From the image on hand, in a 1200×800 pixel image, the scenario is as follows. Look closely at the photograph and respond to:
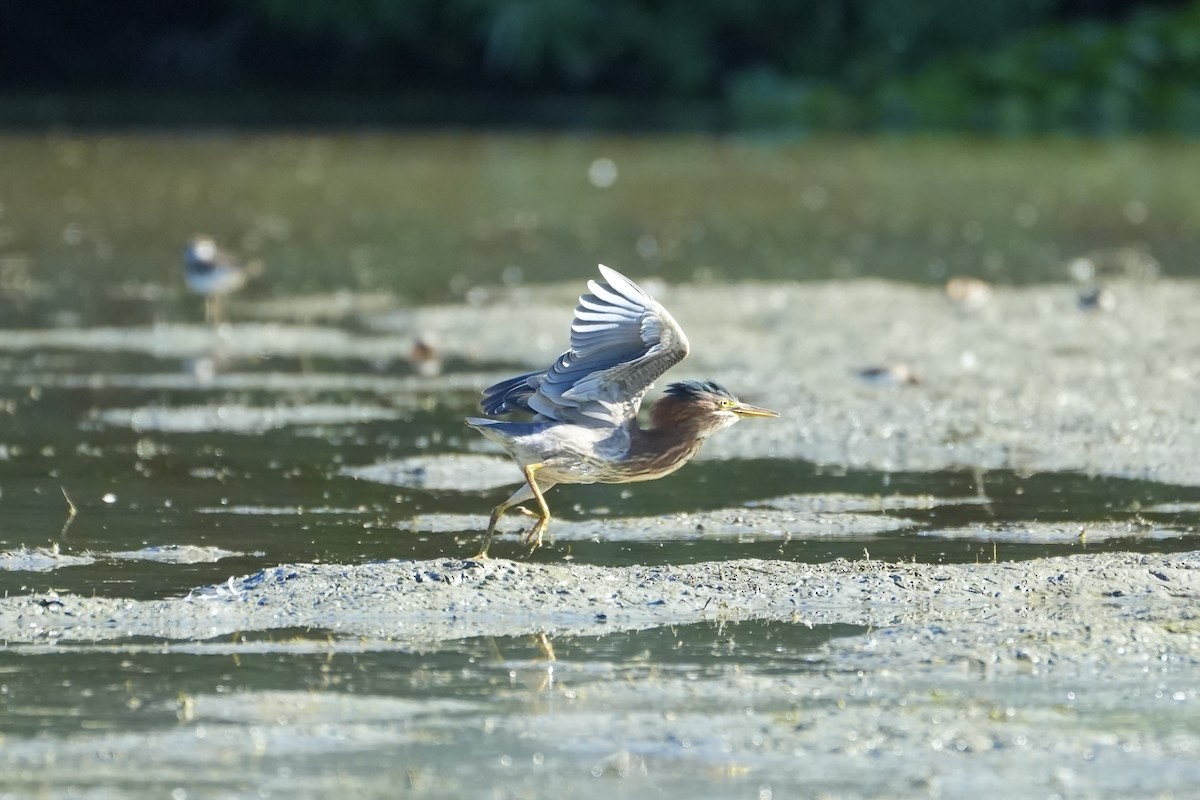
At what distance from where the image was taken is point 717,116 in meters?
27.7

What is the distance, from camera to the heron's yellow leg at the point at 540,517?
634 centimetres

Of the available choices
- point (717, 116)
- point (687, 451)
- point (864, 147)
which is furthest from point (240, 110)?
point (687, 451)

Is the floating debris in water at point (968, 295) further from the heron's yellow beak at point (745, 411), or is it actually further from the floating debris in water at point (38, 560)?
the floating debris in water at point (38, 560)

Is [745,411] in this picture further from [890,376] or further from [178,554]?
[890,376]

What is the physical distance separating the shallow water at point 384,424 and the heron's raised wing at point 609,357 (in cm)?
56

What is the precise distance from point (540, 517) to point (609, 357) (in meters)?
0.89

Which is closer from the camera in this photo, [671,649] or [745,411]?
[671,649]

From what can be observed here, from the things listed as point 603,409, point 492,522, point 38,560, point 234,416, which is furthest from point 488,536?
point 234,416

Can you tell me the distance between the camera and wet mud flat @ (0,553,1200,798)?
14.5 ft

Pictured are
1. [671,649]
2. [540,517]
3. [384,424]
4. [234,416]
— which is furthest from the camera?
[234,416]

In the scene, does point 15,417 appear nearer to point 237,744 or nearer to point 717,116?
point 237,744

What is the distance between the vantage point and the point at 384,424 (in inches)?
354

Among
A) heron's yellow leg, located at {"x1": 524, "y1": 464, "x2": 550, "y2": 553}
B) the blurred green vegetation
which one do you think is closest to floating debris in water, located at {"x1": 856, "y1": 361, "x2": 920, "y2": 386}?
heron's yellow leg, located at {"x1": 524, "y1": 464, "x2": 550, "y2": 553}

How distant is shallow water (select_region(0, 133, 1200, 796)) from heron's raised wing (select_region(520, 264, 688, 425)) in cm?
56
